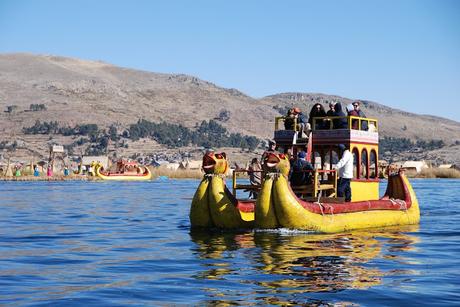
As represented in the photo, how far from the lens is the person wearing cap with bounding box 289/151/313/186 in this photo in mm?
21734

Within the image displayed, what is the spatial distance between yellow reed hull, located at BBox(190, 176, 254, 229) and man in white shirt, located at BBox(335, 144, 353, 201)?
10.4 ft

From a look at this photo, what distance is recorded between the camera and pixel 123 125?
131375 millimetres

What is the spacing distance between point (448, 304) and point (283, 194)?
8171mm

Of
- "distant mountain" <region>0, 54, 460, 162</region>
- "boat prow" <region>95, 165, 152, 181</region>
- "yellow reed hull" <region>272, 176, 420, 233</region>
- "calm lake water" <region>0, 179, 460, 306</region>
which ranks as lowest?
"calm lake water" <region>0, 179, 460, 306</region>

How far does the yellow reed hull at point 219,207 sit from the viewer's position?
20688 millimetres

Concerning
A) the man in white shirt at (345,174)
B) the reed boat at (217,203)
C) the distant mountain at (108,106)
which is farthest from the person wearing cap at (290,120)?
the distant mountain at (108,106)

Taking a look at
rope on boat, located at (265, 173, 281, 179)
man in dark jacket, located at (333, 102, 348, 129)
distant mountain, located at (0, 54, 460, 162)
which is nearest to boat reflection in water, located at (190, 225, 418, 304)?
rope on boat, located at (265, 173, 281, 179)

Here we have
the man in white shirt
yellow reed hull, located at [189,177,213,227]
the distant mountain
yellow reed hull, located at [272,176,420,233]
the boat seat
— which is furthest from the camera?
the distant mountain

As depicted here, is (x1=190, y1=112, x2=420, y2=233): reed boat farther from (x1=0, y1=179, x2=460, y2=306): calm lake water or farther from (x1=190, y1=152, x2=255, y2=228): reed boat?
(x1=0, y1=179, x2=460, y2=306): calm lake water

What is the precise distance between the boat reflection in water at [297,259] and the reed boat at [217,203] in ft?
1.54

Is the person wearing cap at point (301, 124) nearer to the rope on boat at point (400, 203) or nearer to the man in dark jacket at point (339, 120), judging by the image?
the man in dark jacket at point (339, 120)

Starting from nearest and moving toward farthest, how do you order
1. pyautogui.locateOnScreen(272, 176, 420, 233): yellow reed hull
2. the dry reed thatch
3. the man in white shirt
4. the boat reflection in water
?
the boat reflection in water < pyautogui.locateOnScreen(272, 176, 420, 233): yellow reed hull < the man in white shirt < the dry reed thatch

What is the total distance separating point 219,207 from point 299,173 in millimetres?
2660

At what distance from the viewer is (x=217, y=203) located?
20.8 m
